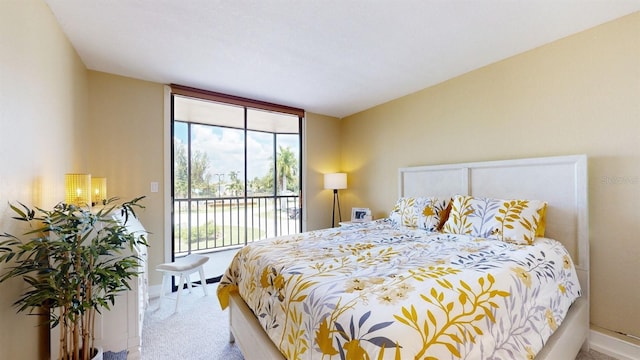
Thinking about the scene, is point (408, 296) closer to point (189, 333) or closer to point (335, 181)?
point (189, 333)

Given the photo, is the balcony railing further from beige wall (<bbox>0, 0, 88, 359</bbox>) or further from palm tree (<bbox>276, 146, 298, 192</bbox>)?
beige wall (<bbox>0, 0, 88, 359</bbox>)

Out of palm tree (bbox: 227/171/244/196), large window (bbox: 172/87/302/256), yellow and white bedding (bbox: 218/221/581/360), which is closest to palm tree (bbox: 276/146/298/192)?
large window (bbox: 172/87/302/256)

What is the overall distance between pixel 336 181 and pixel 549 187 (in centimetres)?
256

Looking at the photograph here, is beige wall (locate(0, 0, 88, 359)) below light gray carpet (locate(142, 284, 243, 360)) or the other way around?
the other way around

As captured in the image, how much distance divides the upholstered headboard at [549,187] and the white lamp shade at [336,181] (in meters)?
1.64

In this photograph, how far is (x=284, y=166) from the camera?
15.6 ft

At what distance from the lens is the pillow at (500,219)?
6.25 ft

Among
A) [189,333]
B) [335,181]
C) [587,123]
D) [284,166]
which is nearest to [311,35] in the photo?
[587,123]

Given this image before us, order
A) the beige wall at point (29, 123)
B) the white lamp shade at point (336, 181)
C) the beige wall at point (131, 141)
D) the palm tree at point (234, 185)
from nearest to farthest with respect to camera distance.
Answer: the beige wall at point (29, 123) < the beige wall at point (131, 141) < the white lamp shade at point (336, 181) < the palm tree at point (234, 185)

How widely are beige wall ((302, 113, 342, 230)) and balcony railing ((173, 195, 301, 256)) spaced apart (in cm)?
26

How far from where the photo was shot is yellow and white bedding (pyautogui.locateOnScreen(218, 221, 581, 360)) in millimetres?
897

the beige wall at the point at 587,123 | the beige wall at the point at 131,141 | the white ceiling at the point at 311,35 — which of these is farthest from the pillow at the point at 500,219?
Result: the beige wall at the point at 131,141

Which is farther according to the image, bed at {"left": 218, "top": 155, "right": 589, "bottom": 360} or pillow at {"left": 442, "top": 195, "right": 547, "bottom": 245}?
pillow at {"left": 442, "top": 195, "right": 547, "bottom": 245}

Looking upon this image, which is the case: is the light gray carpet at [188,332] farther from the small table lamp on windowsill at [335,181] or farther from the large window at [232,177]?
the small table lamp on windowsill at [335,181]
